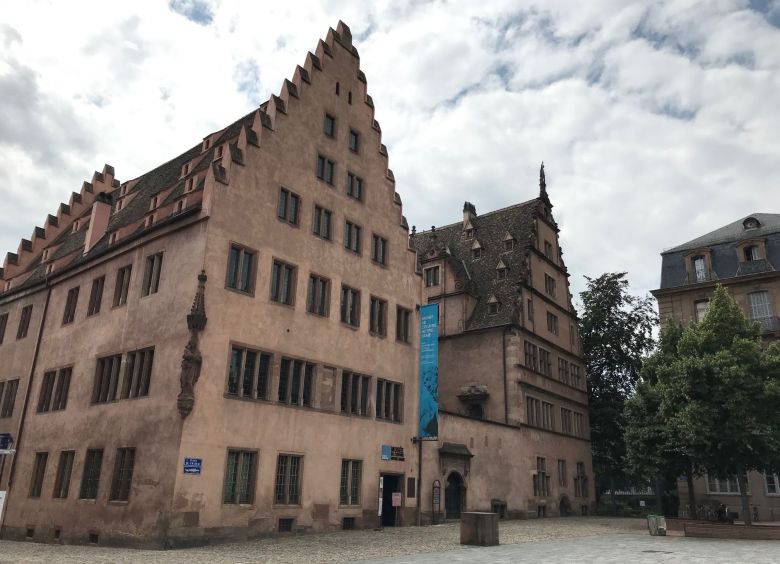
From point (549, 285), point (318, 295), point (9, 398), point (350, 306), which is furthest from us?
point (549, 285)

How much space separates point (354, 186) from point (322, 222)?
11.7 ft

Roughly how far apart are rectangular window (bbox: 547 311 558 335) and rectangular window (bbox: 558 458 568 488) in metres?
9.23

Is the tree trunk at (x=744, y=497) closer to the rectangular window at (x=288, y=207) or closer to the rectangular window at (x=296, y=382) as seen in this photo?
the rectangular window at (x=296, y=382)

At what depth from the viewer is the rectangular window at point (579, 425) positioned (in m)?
48.7

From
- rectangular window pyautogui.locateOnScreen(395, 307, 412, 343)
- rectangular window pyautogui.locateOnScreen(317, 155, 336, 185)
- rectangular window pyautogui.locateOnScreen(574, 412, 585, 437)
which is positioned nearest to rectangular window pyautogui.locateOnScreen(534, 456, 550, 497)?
rectangular window pyautogui.locateOnScreen(574, 412, 585, 437)

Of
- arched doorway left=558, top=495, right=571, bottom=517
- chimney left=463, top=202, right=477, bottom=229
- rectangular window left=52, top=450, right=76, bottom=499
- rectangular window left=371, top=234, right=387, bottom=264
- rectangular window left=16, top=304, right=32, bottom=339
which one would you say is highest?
chimney left=463, top=202, right=477, bottom=229

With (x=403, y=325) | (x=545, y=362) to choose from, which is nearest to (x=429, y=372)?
(x=403, y=325)

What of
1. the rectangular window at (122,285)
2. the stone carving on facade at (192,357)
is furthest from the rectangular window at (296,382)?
the rectangular window at (122,285)

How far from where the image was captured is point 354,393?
29.7 meters

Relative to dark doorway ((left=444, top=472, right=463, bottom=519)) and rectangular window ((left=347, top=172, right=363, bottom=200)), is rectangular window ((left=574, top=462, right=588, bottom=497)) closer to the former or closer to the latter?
dark doorway ((left=444, top=472, right=463, bottom=519))

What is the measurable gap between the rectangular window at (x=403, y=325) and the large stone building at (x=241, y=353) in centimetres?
17

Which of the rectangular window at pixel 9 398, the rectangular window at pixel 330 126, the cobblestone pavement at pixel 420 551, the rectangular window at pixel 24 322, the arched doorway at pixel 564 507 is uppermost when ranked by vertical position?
the rectangular window at pixel 330 126

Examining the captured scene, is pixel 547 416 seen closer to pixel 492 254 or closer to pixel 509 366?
pixel 509 366

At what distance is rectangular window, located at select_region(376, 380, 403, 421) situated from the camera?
31056 mm
